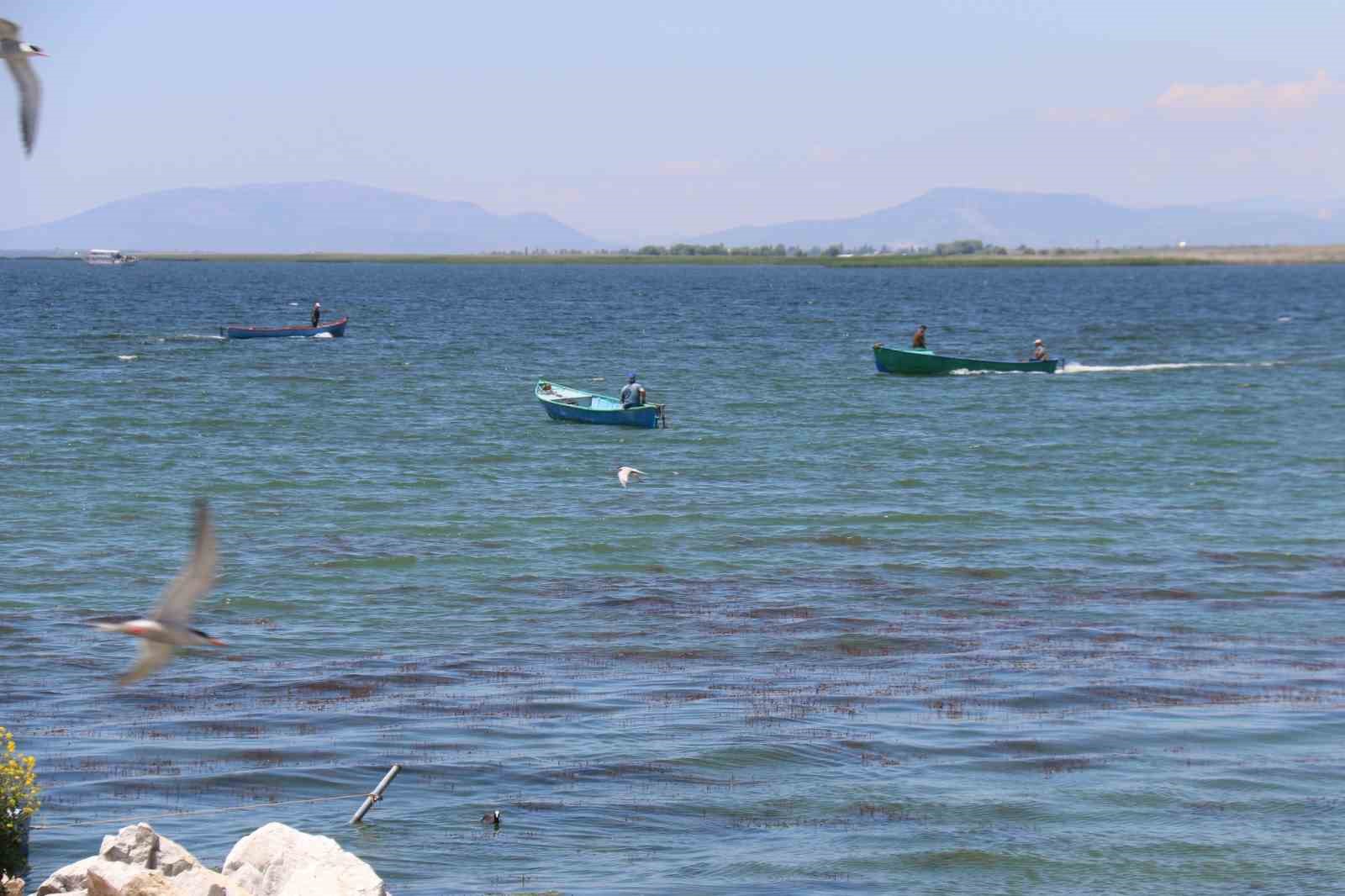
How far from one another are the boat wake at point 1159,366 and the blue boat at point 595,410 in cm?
2732

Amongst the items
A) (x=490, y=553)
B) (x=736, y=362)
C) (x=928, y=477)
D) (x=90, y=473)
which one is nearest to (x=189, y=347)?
(x=736, y=362)

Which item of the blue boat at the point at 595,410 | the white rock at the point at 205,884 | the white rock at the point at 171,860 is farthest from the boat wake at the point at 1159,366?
the white rock at the point at 205,884

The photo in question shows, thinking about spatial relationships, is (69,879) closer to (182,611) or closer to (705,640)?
(182,611)

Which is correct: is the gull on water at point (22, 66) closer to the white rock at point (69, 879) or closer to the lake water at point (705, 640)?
the white rock at point (69, 879)

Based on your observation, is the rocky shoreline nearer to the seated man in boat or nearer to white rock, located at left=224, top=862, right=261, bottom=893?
white rock, located at left=224, top=862, right=261, bottom=893

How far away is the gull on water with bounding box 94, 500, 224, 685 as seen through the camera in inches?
360

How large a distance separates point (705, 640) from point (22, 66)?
48.0 ft

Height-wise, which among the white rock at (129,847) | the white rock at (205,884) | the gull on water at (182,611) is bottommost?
the white rock at (205,884)

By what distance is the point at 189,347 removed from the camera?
8025 centimetres

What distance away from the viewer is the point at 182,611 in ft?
30.9

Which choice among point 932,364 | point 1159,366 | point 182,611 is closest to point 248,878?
point 182,611

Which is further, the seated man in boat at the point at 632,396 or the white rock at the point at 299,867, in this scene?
the seated man in boat at the point at 632,396

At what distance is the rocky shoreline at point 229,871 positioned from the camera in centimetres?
1056

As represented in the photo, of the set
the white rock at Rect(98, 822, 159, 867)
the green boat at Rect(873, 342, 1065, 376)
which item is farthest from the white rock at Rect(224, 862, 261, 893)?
the green boat at Rect(873, 342, 1065, 376)
